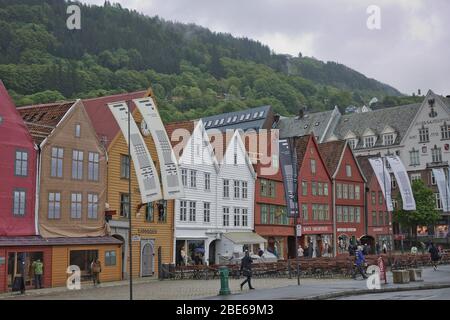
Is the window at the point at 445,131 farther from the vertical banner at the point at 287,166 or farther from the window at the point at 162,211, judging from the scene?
the window at the point at 162,211

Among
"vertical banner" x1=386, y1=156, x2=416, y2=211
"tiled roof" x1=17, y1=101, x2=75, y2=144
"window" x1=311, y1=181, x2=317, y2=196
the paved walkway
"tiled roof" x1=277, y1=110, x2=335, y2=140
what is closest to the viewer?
the paved walkway

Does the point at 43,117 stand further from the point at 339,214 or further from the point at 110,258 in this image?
the point at 339,214

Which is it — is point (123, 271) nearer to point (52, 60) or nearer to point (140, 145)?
point (140, 145)

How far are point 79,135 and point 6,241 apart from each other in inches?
350

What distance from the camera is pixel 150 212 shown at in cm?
4516

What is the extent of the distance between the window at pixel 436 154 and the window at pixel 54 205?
5805cm

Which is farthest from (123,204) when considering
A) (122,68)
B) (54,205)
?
(122,68)

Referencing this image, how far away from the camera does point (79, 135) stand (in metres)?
39.5

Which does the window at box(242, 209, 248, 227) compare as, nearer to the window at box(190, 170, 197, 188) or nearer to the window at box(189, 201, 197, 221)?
the window at box(189, 201, 197, 221)

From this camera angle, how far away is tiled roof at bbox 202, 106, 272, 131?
341 ft

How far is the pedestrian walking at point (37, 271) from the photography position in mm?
34406

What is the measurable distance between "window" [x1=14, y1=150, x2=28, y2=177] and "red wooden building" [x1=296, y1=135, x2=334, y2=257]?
32373 millimetres

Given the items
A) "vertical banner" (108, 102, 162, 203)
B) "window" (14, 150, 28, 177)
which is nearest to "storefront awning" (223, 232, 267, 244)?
"window" (14, 150, 28, 177)
